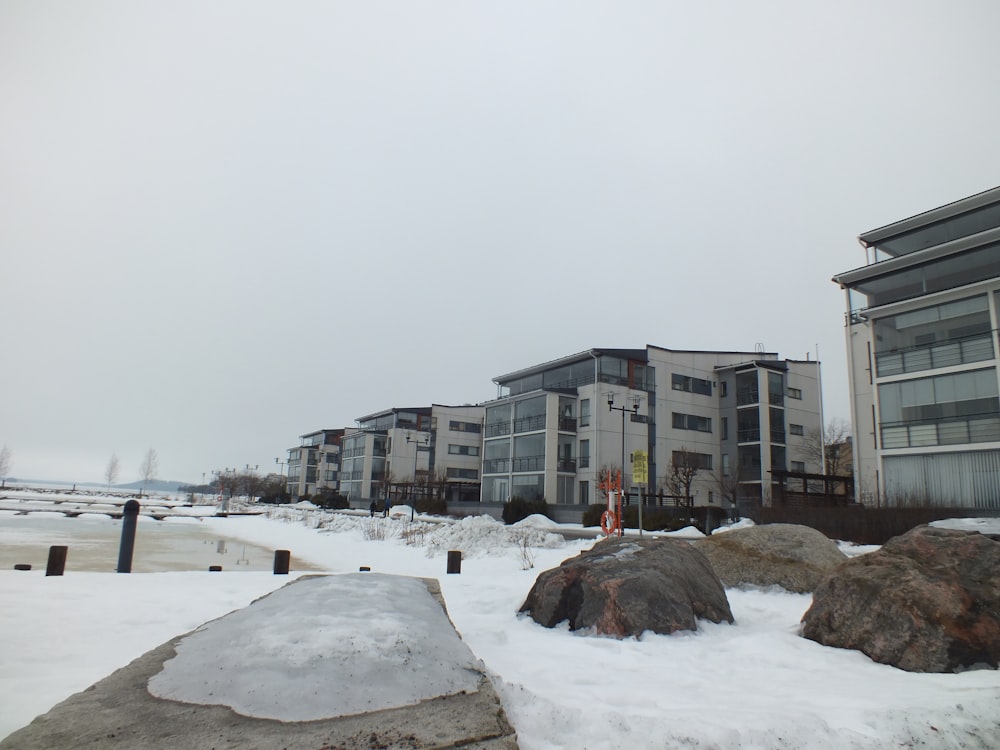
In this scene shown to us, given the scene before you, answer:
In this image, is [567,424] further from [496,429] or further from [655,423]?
[496,429]

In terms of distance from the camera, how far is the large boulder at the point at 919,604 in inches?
223

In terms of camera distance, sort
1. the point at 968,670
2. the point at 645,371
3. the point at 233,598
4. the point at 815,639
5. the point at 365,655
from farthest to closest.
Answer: the point at 645,371, the point at 233,598, the point at 815,639, the point at 968,670, the point at 365,655

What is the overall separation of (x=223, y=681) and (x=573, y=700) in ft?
7.60

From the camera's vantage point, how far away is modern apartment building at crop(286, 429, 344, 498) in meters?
91.3

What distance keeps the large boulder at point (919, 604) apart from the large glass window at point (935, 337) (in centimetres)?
2426

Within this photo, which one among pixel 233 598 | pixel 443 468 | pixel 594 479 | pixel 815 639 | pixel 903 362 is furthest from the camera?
pixel 443 468

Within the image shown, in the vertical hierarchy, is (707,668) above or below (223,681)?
below

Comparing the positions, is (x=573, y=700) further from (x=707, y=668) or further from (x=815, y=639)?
(x=815, y=639)

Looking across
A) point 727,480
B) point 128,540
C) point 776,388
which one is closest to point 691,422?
point 727,480

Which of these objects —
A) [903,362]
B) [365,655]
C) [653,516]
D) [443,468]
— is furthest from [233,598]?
[443,468]

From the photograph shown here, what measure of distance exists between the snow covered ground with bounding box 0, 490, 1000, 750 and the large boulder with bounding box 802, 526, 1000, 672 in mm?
239

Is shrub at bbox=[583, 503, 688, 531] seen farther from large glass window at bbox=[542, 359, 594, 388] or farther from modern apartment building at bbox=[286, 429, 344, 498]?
modern apartment building at bbox=[286, 429, 344, 498]

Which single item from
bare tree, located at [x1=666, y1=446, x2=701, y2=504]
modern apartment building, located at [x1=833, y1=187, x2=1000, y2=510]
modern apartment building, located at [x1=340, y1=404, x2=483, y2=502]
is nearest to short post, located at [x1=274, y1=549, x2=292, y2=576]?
modern apartment building, located at [x1=833, y1=187, x2=1000, y2=510]

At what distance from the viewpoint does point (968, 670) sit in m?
5.48
